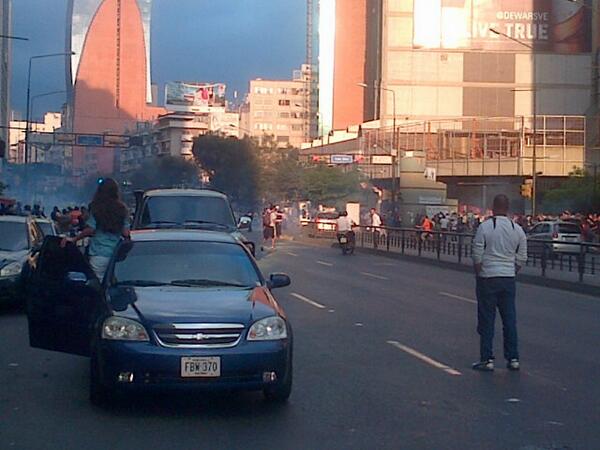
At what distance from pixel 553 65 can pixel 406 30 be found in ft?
42.2

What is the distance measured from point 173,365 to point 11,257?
943 centimetres

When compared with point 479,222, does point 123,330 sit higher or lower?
lower

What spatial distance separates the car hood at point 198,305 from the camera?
29.0ft

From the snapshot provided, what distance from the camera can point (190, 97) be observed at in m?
180

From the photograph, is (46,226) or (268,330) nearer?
(268,330)

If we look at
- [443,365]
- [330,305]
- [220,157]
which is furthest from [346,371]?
[220,157]

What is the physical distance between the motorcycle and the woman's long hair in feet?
88.5

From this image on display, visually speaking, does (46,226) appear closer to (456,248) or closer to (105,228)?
(105,228)

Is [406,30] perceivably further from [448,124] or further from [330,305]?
[330,305]

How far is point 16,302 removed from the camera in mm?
17344

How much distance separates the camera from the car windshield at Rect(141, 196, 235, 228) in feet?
68.5

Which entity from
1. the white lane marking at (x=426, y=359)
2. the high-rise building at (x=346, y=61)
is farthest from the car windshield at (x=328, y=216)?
the high-rise building at (x=346, y=61)

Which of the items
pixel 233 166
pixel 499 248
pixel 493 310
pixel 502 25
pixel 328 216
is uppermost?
pixel 502 25

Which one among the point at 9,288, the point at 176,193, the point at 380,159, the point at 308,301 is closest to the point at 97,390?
the point at 9,288
